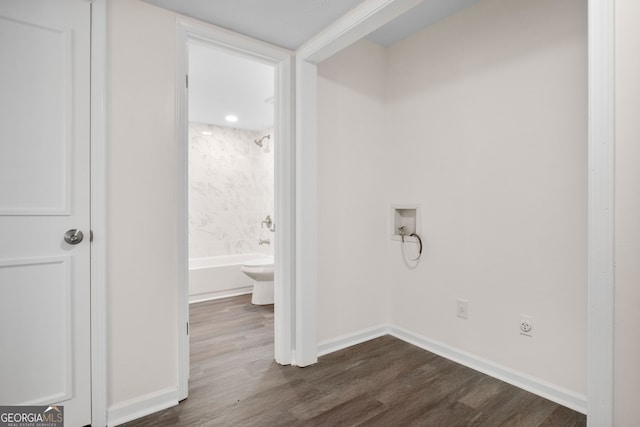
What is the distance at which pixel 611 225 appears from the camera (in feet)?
3.63

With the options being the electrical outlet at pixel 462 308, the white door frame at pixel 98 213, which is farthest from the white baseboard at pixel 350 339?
the white door frame at pixel 98 213

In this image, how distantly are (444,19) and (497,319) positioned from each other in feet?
7.16

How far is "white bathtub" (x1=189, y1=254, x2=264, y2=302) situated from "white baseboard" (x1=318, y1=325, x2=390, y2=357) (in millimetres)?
2202

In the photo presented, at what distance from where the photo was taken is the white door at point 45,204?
1.48 meters

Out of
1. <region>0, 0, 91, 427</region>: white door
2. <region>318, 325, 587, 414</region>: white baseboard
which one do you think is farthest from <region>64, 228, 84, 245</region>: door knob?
<region>318, 325, 587, 414</region>: white baseboard

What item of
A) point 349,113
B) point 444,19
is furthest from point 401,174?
point 444,19

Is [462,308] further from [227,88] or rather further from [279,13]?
[227,88]

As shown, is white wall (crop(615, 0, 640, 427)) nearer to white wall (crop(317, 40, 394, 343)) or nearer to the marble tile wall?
white wall (crop(317, 40, 394, 343))

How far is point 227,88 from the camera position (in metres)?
3.52

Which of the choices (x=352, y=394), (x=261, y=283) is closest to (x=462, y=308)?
(x=352, y=394)

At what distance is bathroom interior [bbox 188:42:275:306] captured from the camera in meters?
3.92
